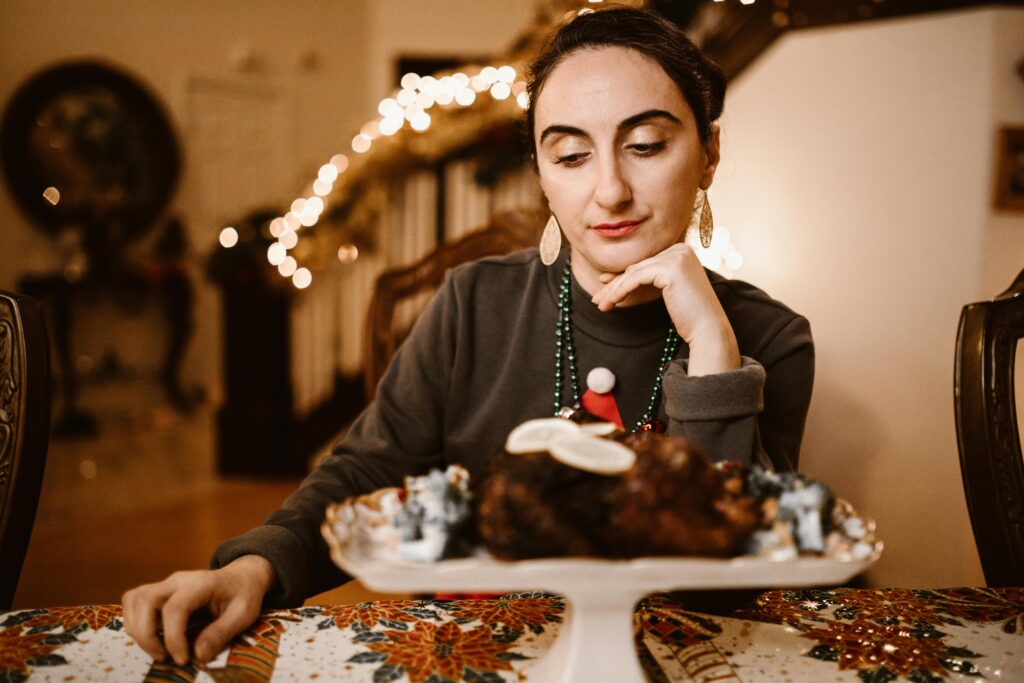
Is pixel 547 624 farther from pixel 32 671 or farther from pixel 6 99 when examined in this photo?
pixel 6 99

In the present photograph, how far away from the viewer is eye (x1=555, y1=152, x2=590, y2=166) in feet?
3.35

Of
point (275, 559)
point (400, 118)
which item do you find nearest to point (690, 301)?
point (275, 559)

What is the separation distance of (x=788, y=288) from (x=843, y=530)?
2.06 metres

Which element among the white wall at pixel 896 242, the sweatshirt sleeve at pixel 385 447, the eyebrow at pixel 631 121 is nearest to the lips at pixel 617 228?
the eyebrow at pixel 631 121

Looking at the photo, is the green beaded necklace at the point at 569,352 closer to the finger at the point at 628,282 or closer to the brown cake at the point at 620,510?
the finger at the point at 628,282

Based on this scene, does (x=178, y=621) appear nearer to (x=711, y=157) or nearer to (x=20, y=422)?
(x=20, y=422)

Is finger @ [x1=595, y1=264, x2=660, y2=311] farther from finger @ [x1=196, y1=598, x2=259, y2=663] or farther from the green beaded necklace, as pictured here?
finger @ [x1=196, y1=598, x2=259, y2=663]

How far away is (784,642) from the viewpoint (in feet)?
2.72

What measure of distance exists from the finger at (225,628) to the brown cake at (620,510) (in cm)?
34

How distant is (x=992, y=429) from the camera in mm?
1049

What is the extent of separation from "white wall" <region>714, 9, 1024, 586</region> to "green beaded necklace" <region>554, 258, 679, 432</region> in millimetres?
1427

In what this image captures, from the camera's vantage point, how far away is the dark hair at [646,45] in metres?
1.06

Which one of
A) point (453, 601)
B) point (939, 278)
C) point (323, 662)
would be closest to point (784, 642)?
point (453, 601)

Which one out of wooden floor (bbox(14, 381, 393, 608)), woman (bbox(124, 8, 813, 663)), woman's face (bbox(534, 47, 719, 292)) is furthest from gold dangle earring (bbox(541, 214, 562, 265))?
wooden floor (bbox(14, 381, 393, 608))
